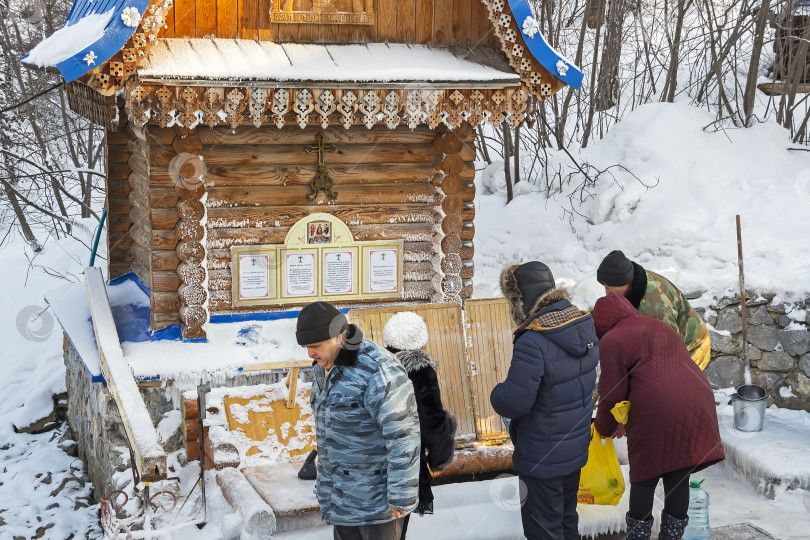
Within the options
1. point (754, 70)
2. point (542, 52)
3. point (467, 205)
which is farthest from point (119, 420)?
point (754, 70)

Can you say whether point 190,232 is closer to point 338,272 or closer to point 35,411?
point 338,272

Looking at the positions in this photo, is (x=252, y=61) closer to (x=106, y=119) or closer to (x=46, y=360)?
(x=106, y=119)

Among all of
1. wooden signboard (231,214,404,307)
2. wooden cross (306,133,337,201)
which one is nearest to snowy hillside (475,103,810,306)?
wooden signboard (231,214,404,307)

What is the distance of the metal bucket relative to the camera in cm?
793

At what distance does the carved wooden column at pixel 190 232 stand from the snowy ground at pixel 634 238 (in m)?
1.53

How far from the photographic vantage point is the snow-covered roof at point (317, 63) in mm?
7145

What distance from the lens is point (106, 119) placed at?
336 inches

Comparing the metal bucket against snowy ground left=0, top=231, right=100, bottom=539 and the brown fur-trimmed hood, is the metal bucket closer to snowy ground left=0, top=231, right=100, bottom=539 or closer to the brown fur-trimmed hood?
the brown fur-trimmed hood

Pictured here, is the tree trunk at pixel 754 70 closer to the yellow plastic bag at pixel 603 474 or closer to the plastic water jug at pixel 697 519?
the plastic water jug at pixel 697 519

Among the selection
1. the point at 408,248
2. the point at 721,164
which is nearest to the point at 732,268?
the point at 721,164

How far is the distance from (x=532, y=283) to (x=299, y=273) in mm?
4042

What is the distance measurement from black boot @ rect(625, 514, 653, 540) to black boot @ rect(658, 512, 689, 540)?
8 centimetres

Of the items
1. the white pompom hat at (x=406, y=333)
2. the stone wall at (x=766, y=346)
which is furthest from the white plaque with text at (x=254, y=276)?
the stone wall at (x=766, y=346)

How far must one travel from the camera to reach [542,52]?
312 inches
